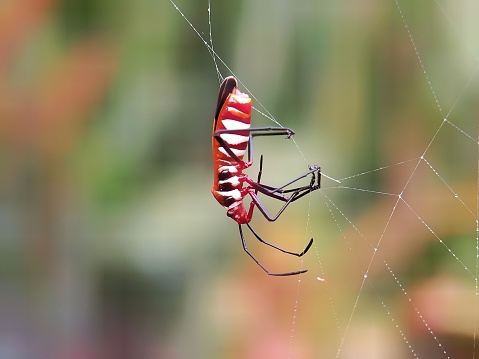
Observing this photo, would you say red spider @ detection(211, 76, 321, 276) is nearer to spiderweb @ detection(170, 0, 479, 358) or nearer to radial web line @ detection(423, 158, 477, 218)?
spiderweb @ detection(170, 0, 479, 358)

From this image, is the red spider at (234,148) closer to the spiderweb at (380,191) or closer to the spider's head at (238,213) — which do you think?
the spider's head at (238,213)

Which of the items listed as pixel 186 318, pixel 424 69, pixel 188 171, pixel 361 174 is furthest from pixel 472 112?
pixel 186 318

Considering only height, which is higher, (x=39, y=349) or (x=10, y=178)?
(x=10, y=178)

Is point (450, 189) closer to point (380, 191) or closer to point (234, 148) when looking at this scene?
point (380, 191)

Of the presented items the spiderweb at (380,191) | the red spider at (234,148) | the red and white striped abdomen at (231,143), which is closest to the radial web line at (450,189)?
the spiderweb at (380,191)

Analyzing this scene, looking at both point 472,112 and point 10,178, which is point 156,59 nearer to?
point 10,178

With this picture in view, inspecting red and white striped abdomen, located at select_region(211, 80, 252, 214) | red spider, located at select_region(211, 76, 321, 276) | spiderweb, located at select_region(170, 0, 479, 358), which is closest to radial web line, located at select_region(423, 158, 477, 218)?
spiderweb, located at select_region(170, 0, 479, 358)

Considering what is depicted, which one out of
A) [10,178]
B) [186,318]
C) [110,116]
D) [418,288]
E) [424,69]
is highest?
[424,69]

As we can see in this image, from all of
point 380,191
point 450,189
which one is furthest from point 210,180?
point 450,189

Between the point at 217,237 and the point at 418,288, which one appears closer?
the point at 418,288

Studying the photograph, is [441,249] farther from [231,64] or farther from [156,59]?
[156,59]
